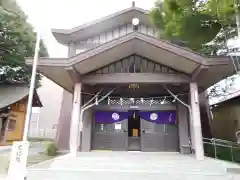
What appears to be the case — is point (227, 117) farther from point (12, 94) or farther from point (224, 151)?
point (12, 94)

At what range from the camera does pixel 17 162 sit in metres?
4.75

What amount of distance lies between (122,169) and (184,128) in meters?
4.71

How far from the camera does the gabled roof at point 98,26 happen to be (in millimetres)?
11297

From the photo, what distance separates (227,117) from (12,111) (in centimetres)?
1424

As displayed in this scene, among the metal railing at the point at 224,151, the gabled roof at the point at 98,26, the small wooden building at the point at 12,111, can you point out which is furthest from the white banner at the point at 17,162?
the small wooden building at the point at 12,111

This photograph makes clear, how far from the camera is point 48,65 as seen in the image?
7664mm

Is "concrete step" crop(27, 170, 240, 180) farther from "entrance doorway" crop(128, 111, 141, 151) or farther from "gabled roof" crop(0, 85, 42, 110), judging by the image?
"gabled roof" crop(0, 85, 42, 110)

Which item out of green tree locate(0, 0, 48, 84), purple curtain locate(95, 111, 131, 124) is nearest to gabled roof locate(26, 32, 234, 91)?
purple curtain locate(95, 111, 131, 124)

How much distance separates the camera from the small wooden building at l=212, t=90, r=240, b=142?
12461mm

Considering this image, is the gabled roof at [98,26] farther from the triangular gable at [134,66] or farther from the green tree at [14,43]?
the green tree at [14,43]

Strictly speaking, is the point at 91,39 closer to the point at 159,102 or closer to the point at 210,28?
the point at 159,102

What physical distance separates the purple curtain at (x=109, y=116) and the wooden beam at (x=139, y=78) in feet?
7.15

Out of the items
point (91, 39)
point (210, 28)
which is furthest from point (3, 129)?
point (210, 28)

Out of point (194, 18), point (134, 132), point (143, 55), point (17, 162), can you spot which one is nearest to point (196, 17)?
point (194, 18)
